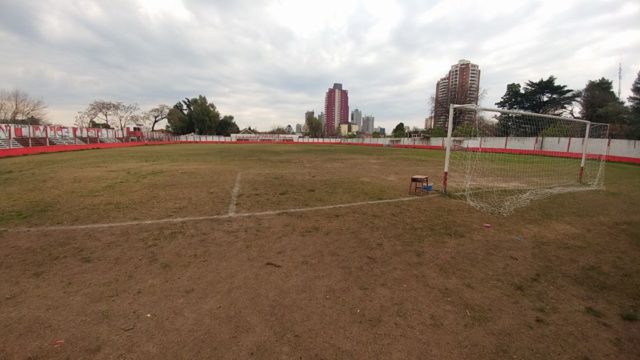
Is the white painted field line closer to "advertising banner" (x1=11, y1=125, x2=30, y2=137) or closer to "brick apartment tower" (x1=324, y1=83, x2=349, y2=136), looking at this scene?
"advertising banner" (x1=11, y1=125, x2=30, y2=137)

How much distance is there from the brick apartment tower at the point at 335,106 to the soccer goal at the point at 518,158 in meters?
124

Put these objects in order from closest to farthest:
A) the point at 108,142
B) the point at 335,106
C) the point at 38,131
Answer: the point at 38,131 → the point at 108,142 → the point at 335,106

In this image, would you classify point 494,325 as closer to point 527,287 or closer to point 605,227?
point 527,287

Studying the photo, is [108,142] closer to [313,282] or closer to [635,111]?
[313,282]

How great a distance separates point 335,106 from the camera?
152 meters

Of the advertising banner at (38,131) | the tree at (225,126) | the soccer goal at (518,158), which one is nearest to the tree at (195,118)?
the tree at (225,126)

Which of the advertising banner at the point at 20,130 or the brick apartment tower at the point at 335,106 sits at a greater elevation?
the brick apartment tower at the point at 335,106

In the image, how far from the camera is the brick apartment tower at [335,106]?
150875mm

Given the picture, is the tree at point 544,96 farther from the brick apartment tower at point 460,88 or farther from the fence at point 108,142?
the fence at point 108,142

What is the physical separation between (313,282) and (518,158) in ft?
87.2

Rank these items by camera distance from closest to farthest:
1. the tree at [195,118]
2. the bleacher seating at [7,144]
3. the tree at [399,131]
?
the bleacher seating at [7,144]
the tree at [195,118]
the tree at [399,131]

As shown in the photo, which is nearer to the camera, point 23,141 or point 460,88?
point 23,141

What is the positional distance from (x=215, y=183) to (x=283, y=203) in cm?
390

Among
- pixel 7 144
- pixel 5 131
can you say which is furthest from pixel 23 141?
pixel 7 144
